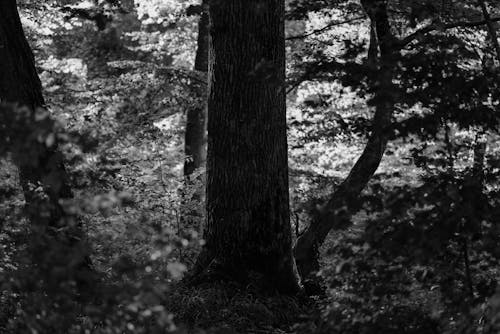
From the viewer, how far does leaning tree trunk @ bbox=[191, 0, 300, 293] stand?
5895 millimetres

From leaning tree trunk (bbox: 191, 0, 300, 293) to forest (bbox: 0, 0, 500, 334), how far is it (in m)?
0.01

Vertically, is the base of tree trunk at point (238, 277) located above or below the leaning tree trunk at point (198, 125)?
below

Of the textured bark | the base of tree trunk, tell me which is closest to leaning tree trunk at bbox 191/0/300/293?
the base of tree trunk

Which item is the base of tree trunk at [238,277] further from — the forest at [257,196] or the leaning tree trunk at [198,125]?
the leaning tree trunk at [198,125]

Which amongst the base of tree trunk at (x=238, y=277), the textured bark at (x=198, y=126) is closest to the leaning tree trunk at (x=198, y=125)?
the textured bark at (x=198, y=126)

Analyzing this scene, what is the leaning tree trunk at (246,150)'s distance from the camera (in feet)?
19.3

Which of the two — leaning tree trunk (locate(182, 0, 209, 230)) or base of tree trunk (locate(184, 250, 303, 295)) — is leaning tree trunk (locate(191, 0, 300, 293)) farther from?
leaning tree trunk (locate(182, 0, 209, 230))

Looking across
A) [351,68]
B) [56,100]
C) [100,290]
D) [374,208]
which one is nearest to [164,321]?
[100,290]

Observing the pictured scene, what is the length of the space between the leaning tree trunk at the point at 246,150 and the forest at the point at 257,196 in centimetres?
1

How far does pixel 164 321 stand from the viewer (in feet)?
8.59

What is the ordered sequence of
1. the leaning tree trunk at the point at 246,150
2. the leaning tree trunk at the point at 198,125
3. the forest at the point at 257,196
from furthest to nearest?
the leaning tree trunk at the point at 198,125
the leaning tree trunk at the point at 246,150
the forest at the point at 257,196

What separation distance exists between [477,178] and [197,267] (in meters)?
3.30

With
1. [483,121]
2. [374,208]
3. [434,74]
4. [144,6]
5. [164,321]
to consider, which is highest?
[144,6]

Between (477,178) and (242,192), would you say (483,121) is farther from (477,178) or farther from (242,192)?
(242,192)
